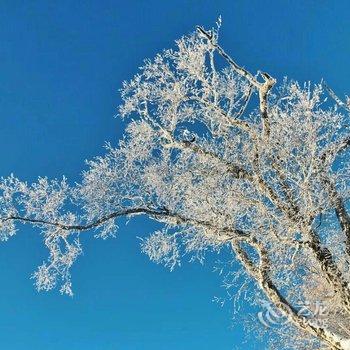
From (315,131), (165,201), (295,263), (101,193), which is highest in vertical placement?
(101,193)

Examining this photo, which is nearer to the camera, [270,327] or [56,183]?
[56,183]

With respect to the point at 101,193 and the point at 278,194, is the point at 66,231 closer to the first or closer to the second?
the point at 101,193

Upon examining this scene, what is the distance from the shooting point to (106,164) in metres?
16.5

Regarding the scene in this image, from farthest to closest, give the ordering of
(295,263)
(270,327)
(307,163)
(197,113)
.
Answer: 1. (270,327)
2. (197,113)
3. (295,263)
4. (307,163)

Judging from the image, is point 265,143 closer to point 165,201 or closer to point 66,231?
point 165,201

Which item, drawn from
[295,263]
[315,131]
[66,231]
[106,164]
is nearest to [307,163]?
[315,131]

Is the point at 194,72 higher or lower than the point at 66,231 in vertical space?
higher

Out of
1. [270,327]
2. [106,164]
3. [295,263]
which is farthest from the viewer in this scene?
[270,327]

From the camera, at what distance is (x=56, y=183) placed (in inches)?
634

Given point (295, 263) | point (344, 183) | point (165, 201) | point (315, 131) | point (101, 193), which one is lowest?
point (295, 263)

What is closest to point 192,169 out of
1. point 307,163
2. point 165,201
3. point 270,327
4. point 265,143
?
point 165,201

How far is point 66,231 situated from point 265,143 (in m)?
7.17

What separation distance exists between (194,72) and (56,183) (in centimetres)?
602

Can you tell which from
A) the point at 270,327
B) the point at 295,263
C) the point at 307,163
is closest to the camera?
the point at 307,163
